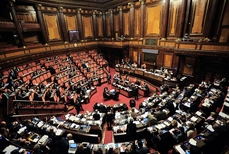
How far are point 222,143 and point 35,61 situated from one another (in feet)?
46.8

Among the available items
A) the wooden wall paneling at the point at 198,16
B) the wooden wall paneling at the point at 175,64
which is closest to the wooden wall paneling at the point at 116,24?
the wooden wall paneling at the point at 175,64

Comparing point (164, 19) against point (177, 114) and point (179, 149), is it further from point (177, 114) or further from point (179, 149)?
point (179, 149)

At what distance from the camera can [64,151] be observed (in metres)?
4.03

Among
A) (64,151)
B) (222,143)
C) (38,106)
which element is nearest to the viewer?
(222,143)

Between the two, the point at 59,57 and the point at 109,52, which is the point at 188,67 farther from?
the point at 59,57

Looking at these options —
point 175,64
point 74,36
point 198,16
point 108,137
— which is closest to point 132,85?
point 175,64

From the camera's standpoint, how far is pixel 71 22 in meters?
15.8

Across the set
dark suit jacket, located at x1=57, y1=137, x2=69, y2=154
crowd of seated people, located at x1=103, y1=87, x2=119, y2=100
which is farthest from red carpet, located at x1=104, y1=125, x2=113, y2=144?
crowd of seated people, located at x1=103, y1=87, x2=119, y2=100

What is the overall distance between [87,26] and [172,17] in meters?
11.0

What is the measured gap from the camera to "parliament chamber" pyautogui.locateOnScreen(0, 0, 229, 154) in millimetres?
4598

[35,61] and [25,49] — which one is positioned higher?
[25,49]

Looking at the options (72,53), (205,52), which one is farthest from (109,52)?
(205,52)

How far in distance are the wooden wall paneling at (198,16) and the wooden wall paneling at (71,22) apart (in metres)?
13.1

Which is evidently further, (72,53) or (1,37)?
(72,53)
